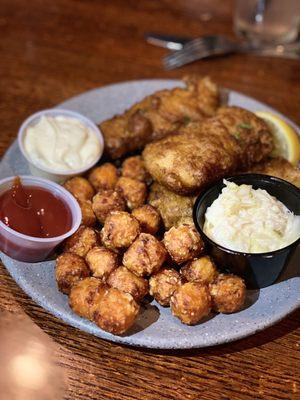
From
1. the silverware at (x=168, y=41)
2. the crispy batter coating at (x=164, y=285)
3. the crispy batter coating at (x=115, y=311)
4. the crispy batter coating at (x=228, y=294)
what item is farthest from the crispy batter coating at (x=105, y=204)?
the silverware at (x=168, y=41)

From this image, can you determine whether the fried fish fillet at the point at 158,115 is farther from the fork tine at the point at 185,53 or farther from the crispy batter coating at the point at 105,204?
the fork tine at the point at 185,53

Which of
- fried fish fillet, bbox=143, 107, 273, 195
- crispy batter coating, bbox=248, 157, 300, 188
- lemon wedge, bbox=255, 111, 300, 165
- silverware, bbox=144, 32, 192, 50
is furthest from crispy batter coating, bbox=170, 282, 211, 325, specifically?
silverware, bbox=144, 32, 192, 50

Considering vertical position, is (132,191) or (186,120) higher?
(186,120)

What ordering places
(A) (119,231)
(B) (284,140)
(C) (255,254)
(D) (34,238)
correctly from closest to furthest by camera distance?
(C) (255,254), (D) (34,238), (A) (119,231), (B) (284,140)

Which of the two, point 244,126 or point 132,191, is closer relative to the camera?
point 132,191

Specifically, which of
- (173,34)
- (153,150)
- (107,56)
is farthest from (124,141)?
(173,34)

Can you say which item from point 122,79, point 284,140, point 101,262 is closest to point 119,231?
point 101,262

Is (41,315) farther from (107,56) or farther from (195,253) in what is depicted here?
(107,56)

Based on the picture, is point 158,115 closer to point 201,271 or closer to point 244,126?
point 244,126

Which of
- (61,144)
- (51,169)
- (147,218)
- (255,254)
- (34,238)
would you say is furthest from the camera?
(61,144)
